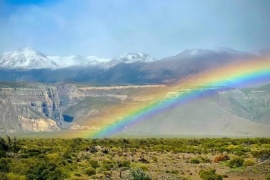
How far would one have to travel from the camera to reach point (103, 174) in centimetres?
4638

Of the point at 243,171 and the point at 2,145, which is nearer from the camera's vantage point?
the point at 243,171

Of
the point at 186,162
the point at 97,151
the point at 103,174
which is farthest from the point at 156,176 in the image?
the point at 97,151

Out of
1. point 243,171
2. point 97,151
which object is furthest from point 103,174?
point 97,151

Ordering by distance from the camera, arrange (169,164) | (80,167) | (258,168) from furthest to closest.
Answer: (169,164), (80,167), (258,168)

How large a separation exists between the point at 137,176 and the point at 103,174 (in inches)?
432

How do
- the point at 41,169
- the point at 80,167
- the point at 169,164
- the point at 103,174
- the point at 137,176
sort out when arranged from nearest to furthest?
the point at 137,176 < the point at 41,169 < the point at 103,174 < the point at 80,167 < the point at 169,164

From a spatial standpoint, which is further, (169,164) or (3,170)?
(169,164)

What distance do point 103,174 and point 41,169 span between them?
8897mm

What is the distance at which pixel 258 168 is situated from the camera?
41.9 metres

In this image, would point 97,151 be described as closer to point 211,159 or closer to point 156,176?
point 211,159

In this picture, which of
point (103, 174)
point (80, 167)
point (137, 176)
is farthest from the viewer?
point (80, 167)

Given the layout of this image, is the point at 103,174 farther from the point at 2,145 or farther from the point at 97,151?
the point at 97,151

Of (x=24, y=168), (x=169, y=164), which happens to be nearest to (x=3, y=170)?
(x=24, y=168)

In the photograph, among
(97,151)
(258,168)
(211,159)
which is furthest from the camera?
(97,151)
